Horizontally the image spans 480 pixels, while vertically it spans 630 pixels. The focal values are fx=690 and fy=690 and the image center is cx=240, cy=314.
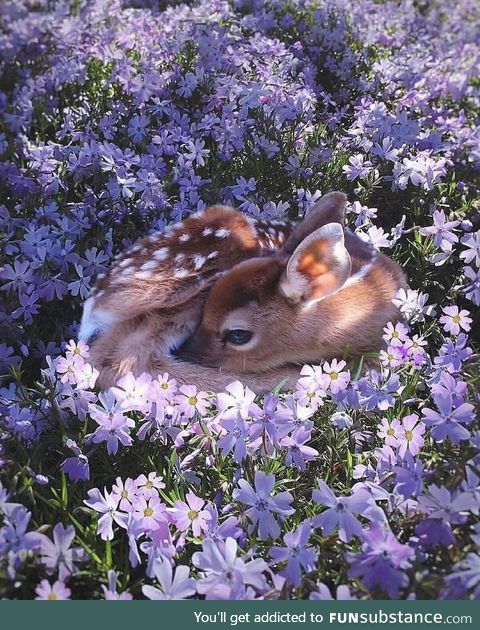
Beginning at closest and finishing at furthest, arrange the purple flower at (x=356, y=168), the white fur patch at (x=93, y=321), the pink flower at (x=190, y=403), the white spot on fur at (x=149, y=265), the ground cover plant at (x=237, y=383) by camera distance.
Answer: the ground cover plant at (x=237, y=383) → the pink flower at (x=190, y=403) → the white fur patch at (x=93, y=321) → the white spot on fur at (x=149, y=265) → the purple flower at (x=356, y=168)

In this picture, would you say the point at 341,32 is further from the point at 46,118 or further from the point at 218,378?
the point at 218,378

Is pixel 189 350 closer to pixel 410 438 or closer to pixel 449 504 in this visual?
pixel 410 438

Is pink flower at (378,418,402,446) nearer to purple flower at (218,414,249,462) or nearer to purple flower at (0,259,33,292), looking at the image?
purple flower at (218,414,249,462)

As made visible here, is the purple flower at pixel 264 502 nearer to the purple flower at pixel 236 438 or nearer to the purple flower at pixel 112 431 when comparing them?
the purple flower at pixel 236 438

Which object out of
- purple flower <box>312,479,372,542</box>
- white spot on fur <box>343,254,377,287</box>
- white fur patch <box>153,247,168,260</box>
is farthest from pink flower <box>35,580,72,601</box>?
white spot on fur <box>343,254,377,287</box>

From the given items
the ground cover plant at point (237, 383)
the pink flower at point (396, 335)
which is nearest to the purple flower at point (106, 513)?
the ground cover plant at point (237, 383)

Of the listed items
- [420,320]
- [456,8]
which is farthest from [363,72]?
[456,8]
